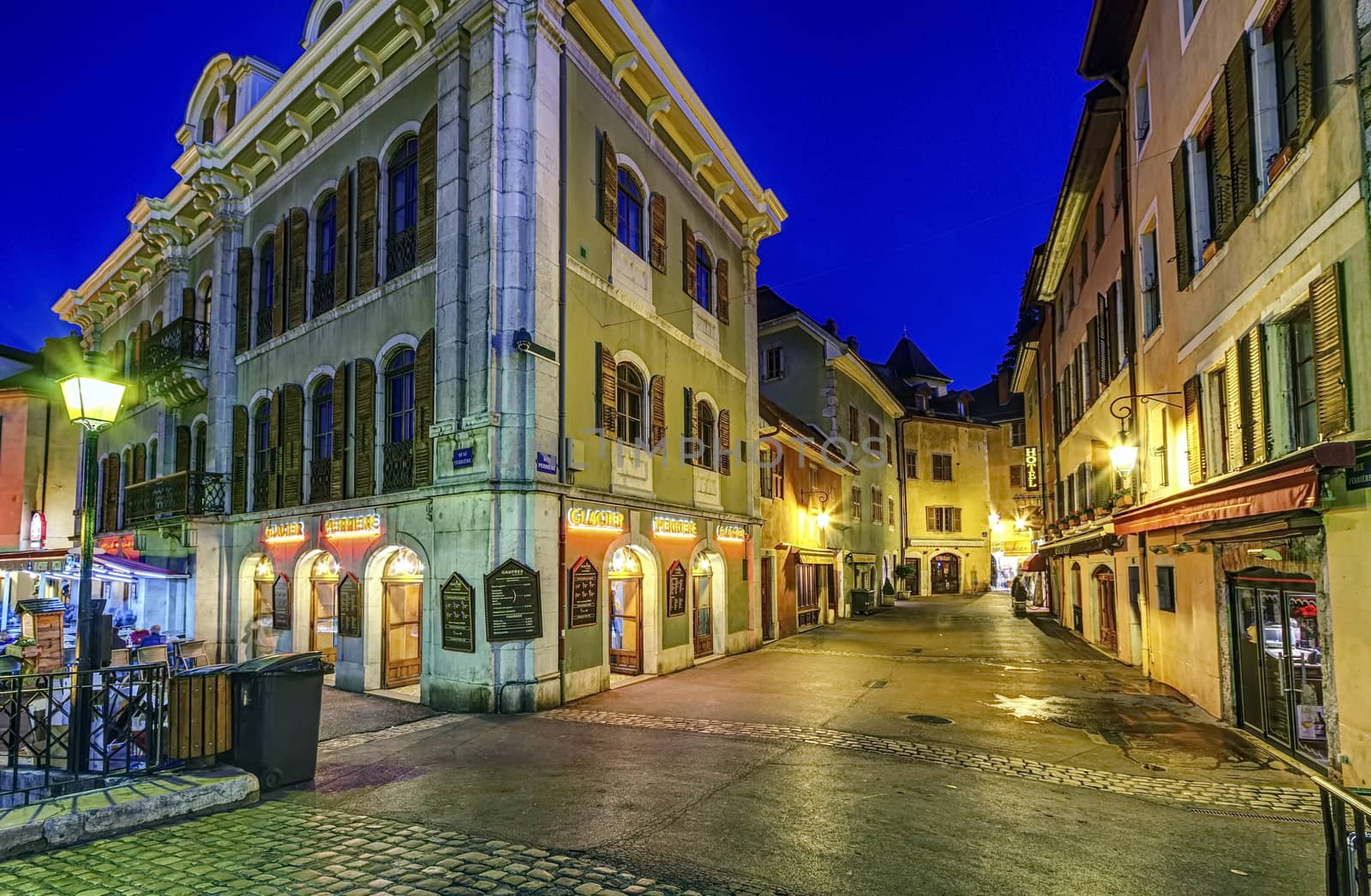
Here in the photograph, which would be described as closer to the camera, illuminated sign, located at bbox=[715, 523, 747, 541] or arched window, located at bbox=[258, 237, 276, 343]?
arched window, located at bbox=[258, 237, 276, 343]

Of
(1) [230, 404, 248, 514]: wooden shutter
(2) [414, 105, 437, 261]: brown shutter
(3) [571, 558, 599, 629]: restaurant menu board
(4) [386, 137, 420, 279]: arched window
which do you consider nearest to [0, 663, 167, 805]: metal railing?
(3) [571, 558, 599, 629]: restaurant menu board

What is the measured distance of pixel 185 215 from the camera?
65.7 ft

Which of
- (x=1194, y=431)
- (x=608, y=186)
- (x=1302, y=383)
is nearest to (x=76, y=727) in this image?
(x=608, y=186)

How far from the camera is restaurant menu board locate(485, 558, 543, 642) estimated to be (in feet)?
36.3

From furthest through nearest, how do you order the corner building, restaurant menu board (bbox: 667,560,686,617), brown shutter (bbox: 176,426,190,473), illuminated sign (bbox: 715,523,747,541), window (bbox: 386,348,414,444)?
brown shutter (bbox: 176,426,190,473) → illuminated sign (bbox: 715,523,747,541) → restaurant menu board (bbox: 667,560,686,617) → window (bbox: 386,348,414,444) → the corner building

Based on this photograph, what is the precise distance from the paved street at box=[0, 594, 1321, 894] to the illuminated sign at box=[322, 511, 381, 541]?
390 centimetres

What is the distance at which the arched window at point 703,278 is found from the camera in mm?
18375

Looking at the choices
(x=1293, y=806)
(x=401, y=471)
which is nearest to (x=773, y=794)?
(x=1293, y=806)

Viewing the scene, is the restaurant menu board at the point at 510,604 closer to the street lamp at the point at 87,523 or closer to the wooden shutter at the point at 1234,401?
the street lamp at the point at 87,523

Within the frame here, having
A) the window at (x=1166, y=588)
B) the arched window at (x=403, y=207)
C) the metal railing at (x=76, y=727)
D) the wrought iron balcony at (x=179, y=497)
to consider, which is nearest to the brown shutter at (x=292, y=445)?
the wrought iron balcony at (x=179, y=497)

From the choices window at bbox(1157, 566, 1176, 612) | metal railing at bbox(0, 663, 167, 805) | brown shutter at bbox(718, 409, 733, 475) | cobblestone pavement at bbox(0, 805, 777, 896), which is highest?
brown shutter at bbox(718, 409, 733, 475)

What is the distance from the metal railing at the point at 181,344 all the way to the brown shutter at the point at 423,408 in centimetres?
942

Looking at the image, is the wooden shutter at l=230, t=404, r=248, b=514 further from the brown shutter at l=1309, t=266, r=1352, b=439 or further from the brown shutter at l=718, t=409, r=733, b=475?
the brown shutter at l=1309, t=266, r=1352, b=439

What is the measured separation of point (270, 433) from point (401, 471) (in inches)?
220
